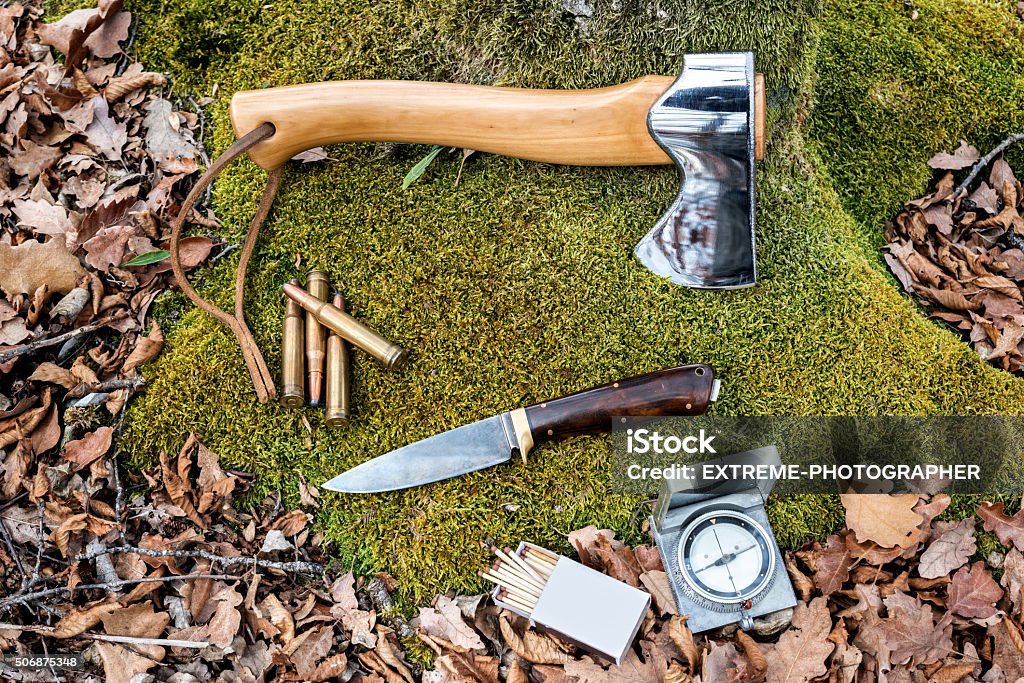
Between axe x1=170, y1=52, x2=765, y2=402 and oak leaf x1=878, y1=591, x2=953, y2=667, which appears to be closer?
oak leaf x1=878, y1=591, x2=953, y2=667

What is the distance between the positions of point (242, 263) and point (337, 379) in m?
0.65

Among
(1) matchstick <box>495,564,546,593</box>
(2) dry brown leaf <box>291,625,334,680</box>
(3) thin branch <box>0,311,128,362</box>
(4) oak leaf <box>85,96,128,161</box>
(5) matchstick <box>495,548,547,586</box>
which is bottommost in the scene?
(2) dry brown leaf <box>291,625,334,680</box>

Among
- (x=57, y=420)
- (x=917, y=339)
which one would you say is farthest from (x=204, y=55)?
(x=917, y=339)

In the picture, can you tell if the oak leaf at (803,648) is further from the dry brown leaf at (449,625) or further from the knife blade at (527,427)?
the dry brown leaf at (449,625)

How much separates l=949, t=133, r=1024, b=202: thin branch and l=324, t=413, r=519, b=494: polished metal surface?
90.6 inches

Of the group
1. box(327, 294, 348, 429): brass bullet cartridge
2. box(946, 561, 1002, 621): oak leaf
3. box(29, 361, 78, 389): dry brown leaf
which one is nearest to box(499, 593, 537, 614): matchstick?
box(327, 294, 348, 429): brass bullet cartridge

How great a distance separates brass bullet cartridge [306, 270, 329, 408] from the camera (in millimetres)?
3010

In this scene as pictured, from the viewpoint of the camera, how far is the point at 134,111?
336 centimetres

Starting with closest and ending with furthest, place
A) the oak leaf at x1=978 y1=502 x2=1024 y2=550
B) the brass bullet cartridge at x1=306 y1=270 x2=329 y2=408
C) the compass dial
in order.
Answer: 1. the compass dial
2. the oak leaf at x1=978 y1=502 x2=1024 y2=550
3. the brass bullet cartridge at x1=306 y1=270 x2=329 y2=408

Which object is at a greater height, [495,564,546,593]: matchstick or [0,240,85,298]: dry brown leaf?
[0,240,85,298]: dry brown leaf

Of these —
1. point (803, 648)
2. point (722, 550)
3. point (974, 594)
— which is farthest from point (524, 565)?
point (974, 594)

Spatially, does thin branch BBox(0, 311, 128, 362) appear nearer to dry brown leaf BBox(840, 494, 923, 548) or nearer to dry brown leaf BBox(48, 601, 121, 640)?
dry brown leaf BBox(48, 601, 121, 640)

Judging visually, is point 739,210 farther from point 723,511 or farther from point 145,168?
point 145,168

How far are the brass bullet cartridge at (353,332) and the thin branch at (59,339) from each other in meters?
0.84
